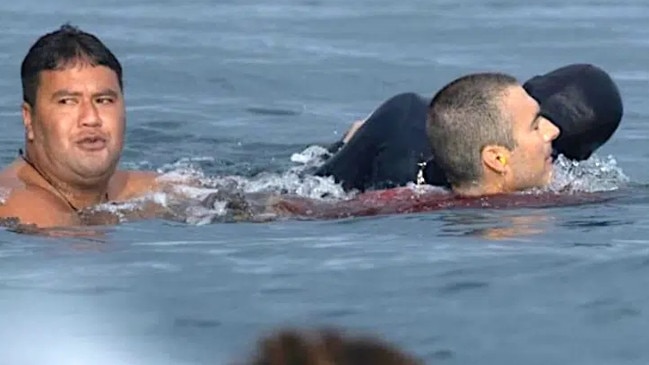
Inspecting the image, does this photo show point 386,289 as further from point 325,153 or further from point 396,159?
point 325,153

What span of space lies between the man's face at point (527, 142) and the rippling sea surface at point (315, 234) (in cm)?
31

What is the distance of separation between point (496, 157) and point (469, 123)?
176 millimetres

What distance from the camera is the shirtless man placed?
6695 mm

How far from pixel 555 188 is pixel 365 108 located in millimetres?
3393

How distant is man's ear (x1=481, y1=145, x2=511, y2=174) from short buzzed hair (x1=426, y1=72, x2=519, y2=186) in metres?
0.02

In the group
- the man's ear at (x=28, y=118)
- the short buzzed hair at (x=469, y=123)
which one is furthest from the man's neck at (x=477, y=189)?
the man's ear at (x=28, y=118)

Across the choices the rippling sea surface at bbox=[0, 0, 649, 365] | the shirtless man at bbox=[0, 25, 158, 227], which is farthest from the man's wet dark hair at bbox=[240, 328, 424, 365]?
the shirtless man at bbox=[0, 25, 158, 227]

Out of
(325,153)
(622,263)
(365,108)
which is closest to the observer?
(622,263)

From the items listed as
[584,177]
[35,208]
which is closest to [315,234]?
[35,208]

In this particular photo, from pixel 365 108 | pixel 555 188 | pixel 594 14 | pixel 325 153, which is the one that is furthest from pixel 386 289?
pixel 594 14

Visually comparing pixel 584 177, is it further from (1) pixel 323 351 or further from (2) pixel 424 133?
(1) pixel 323 351

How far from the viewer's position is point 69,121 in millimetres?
6703

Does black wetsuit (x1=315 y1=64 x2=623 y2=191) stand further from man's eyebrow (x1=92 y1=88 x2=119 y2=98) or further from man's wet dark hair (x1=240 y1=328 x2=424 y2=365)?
man's wet dark hair (x1=240 y1=328 x2=424 y2=365)

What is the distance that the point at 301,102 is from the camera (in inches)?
412
